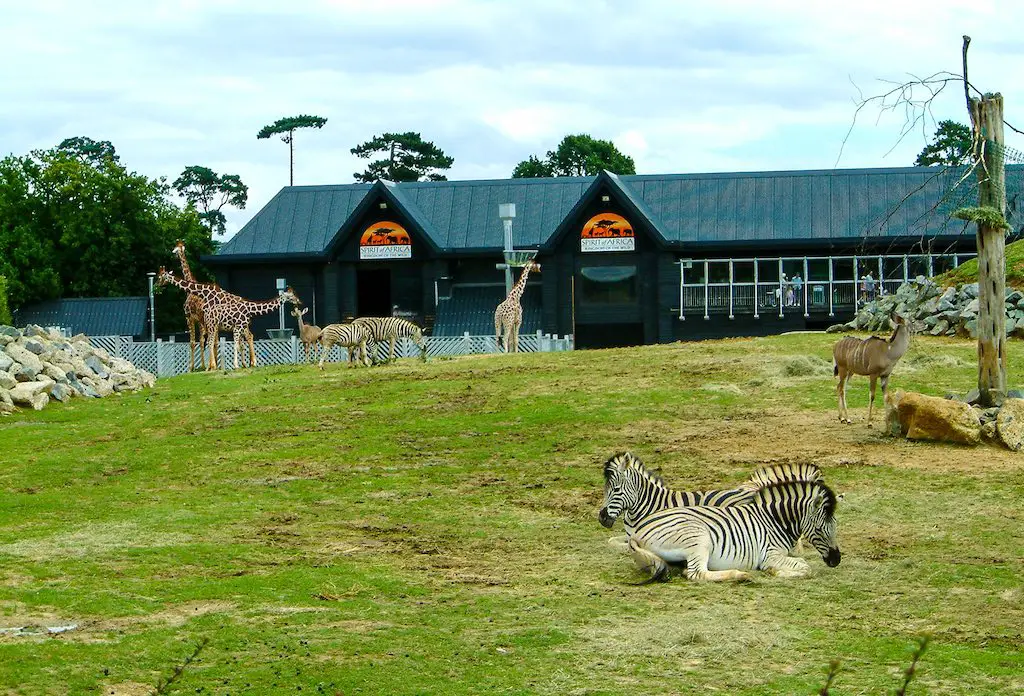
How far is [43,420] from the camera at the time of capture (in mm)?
27938

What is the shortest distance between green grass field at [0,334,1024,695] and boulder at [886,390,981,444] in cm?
34

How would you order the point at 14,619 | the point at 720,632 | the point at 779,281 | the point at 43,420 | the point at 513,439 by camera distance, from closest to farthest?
the point at 720,632 → the point at 14,619 → the point at 513,439 → the point at 43,420 → the point at 779,281

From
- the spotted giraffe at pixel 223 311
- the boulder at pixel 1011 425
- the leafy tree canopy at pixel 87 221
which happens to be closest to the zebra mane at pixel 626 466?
the boulder at pixel 1011 425

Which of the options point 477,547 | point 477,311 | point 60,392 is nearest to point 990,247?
point 477,547

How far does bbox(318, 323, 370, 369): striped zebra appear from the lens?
35719 mm

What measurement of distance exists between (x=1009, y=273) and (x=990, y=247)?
15.9m

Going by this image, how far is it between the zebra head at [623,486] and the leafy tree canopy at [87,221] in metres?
60.1

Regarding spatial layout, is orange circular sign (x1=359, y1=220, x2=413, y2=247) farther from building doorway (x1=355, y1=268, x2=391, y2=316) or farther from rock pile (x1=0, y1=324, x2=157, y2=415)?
rock pile (x1=0, y1=324, x2=157, y2=415)

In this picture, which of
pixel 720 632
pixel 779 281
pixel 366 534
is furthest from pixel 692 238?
pixel 720 632

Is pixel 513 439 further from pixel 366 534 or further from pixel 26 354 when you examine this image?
pixel 26 354

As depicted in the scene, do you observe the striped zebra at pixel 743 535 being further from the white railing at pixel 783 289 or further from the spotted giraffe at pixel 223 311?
the white railing at pixel 783 289

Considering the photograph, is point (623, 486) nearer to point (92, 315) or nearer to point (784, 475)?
point (784, 475)

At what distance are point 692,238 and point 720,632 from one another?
1776 inches

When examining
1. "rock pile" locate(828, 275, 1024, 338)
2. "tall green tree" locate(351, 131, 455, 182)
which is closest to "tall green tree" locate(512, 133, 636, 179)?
"tall green tree" locate(351, 131, 455, 182)
